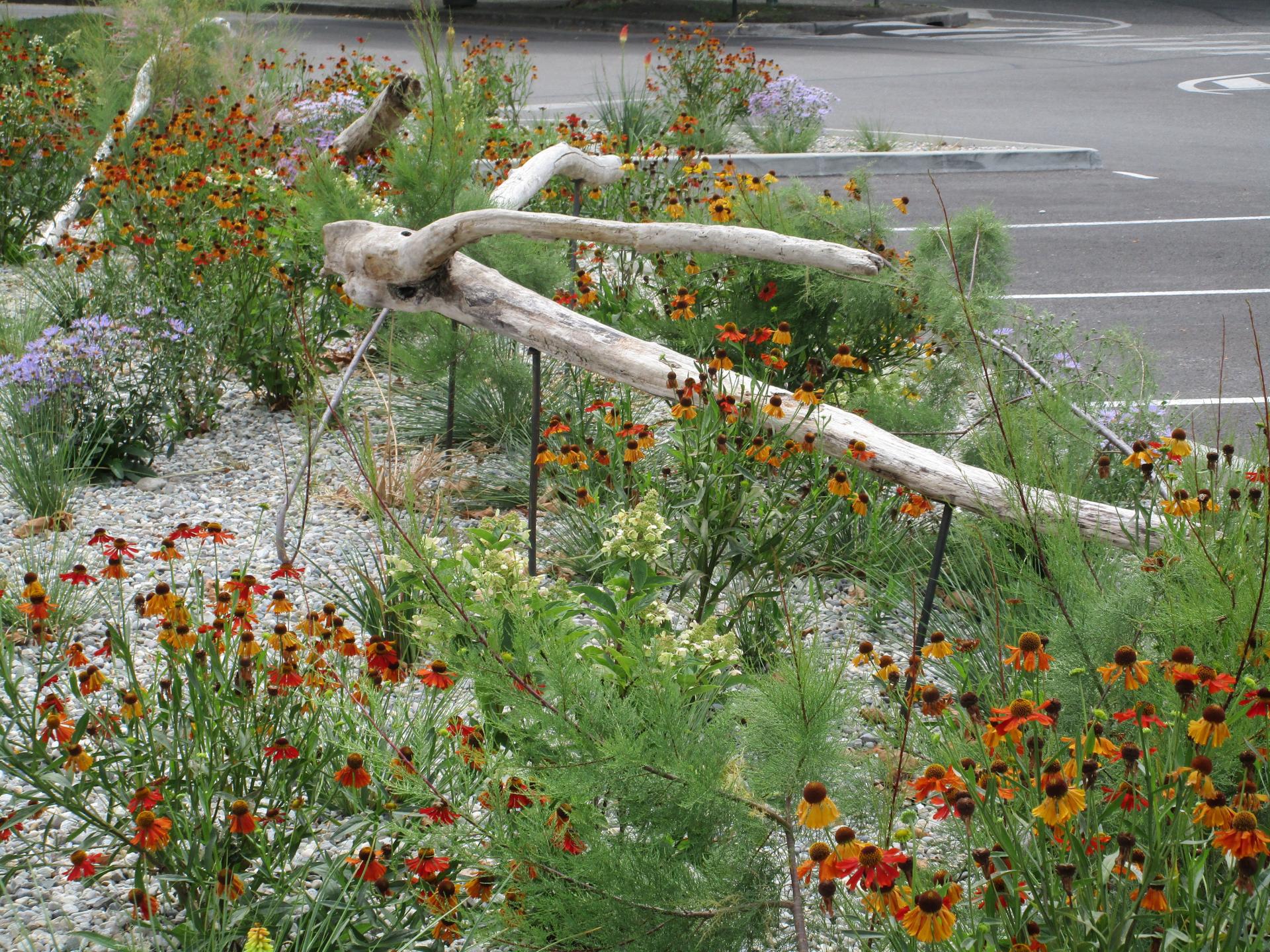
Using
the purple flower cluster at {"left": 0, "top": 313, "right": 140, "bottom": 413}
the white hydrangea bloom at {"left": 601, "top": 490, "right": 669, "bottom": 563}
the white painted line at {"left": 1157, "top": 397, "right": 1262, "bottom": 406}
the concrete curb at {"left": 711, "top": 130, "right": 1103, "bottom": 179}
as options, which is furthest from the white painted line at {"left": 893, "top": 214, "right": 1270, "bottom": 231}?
the white hydrangea bloom at {"left": 601, "top": 490, "right": 669, "bottom": 563}

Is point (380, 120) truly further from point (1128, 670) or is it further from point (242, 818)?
point (1128, 670)

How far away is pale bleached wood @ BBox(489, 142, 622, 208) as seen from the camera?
14.6ft

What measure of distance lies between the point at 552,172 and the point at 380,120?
203 cm

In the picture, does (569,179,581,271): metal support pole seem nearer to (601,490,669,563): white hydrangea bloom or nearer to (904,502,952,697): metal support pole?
(601,490,669,563): white hydrangea bloom

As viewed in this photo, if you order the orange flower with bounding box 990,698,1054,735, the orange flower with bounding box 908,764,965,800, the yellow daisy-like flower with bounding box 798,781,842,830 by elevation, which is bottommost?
the orange flower with bounding box 908,764,965,800

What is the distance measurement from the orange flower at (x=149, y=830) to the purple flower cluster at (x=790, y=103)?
33.6ft

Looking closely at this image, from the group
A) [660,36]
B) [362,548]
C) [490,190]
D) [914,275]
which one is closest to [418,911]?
[362,548]

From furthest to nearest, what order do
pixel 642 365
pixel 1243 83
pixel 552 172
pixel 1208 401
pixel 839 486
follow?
pixel 1243 83 → pixel 1208 401 → pixel 552 172 → pixel 642 365 → pixel 839 486

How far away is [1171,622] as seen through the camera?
6.91ft

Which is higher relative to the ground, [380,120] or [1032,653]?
[380,120]

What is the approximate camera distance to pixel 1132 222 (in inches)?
370

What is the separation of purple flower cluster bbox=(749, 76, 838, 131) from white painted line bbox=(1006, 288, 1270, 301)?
4261 mm

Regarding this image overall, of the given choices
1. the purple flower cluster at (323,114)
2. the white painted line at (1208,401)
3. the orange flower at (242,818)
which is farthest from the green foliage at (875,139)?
the orange flower at (242,818)

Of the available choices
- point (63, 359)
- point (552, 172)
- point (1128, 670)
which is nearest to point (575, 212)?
point (552, 172)
